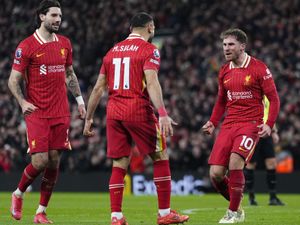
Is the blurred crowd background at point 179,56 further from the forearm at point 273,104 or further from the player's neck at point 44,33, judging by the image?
the player's neck at point 44,33

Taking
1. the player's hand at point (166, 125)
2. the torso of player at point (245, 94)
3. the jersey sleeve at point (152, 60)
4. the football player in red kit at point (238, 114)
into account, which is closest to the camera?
the player's hand at point (166, 125)

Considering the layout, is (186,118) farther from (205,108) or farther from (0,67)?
(0,67)

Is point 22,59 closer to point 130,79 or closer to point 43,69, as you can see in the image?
point 43,69

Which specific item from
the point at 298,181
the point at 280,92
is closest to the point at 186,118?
the point at 280,92

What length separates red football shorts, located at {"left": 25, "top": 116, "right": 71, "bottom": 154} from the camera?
11.5m

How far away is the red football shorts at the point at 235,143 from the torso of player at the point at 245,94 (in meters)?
0.12

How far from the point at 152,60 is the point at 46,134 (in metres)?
2.12

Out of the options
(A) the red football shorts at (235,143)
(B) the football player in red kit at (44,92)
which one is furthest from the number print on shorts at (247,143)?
(B) the football player in red kit at (44,92)

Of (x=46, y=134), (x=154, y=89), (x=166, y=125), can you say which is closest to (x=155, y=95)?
(x=154, y=89)

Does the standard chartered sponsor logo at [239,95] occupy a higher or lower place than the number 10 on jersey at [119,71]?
lower

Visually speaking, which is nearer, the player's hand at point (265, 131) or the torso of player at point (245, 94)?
the player's hand at point (265, 131)

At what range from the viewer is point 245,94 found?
11570 millimetres

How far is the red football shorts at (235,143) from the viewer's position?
11312 millimetres

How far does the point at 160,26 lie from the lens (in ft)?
107
